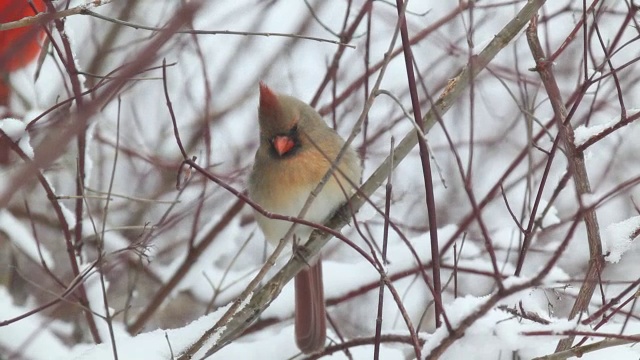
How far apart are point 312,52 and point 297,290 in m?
2.07

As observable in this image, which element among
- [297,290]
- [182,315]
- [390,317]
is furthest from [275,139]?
[390,317]

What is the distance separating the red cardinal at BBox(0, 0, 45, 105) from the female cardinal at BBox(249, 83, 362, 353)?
790mm

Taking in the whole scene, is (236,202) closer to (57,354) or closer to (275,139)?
(275,139)

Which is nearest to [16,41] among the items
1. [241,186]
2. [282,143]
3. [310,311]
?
[282,143]

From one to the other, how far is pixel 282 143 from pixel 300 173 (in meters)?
0.14

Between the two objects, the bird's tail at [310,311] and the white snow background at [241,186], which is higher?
the white snow background at [241,186]

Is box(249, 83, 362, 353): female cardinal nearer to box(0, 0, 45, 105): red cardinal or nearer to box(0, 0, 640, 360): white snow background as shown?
box(0, 0, 640, 360): white snow background

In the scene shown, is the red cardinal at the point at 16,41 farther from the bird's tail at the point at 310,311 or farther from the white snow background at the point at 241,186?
the bird's tail at the point at 310,311

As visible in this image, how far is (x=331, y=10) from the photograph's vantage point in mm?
4535

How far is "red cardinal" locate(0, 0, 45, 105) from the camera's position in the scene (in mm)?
896

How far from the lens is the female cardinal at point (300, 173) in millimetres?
2828

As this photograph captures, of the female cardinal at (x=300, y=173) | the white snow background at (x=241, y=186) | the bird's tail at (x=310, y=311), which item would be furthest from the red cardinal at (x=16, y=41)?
the bird's tail at (x=310, y=311)

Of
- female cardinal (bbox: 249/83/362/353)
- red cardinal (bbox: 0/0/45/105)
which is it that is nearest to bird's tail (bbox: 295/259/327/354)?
female cardinal (bbox: 249/83/362/353)

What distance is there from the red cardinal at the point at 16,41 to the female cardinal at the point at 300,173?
790mm
